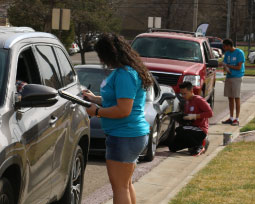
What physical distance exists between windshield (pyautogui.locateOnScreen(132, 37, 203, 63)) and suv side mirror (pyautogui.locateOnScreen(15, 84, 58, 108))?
1154cm

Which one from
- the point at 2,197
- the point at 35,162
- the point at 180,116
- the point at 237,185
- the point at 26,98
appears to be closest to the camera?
the point at 2,197

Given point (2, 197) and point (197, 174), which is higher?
point (2, 197)

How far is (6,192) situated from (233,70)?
12.3m

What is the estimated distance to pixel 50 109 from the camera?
5.65 metres

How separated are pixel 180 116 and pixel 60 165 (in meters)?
6.49

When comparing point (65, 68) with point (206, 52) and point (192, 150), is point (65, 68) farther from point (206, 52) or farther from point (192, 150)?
point (206, 52)

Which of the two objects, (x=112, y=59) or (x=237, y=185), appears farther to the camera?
(x=237, y=185)

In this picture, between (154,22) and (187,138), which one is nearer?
(187,138)

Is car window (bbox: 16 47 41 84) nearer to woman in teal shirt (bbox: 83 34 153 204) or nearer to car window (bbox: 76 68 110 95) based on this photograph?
woman in teal shirt (bbox: 83 34 153 204)

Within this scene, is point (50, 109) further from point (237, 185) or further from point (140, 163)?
point (140, 163)

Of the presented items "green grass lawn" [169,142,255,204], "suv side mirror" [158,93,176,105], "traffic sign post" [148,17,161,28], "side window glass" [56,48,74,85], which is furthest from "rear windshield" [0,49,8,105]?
"traffic sign post" [148,17,161,28]

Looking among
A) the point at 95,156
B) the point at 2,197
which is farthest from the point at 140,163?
the point at 2,197

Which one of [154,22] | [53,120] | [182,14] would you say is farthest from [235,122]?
[182,14]

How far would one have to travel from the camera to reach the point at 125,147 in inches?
213
